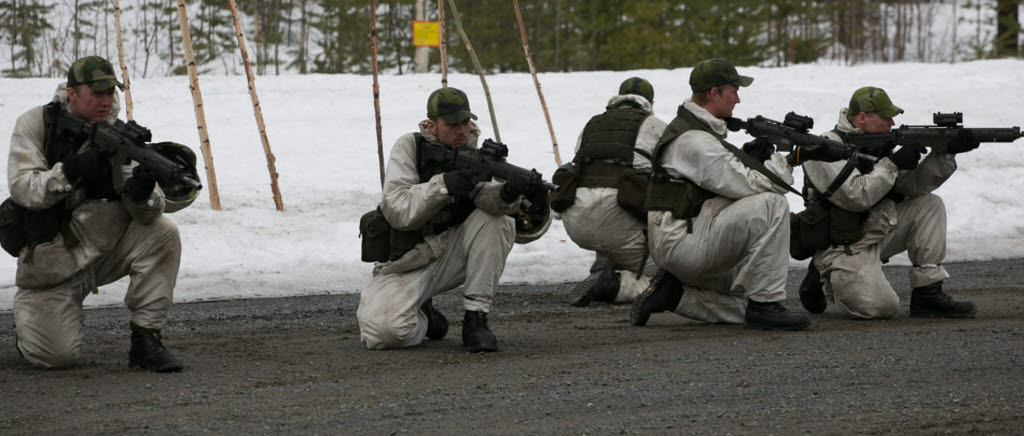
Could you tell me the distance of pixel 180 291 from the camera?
8.71 metres

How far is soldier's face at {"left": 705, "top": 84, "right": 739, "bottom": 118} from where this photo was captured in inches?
257

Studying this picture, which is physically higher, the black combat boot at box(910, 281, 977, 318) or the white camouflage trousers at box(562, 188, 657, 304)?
the white camouflage trousers at box(562, 188, 657, 304)

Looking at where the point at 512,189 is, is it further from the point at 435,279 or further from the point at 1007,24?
the point at 1007,24

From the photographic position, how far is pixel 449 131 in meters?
6.09

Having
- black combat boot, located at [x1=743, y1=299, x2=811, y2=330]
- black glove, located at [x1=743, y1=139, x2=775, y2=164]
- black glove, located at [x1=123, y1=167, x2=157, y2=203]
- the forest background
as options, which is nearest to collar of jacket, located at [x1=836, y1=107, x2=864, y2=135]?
black glove, located at [x1=743, y1=139, x2=775, y2=164]

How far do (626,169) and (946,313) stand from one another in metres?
2.34

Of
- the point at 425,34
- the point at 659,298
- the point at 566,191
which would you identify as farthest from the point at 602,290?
the point at 425,34

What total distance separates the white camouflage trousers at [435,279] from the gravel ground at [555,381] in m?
0.13

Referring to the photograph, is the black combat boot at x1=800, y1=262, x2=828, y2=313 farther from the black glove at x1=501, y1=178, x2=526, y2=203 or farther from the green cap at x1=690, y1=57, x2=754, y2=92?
the black glove at x1=501, y1=178, x2=526, y2=203

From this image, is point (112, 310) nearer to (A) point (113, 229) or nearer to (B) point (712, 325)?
(A) point (113, 229)

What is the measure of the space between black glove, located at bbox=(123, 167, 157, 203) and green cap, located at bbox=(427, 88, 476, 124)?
1.47 metres

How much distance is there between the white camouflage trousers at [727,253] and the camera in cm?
634

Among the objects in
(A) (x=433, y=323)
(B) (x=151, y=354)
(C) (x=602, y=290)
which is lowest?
(C) (x=602, y=290)

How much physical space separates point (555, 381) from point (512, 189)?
45.3 inches
